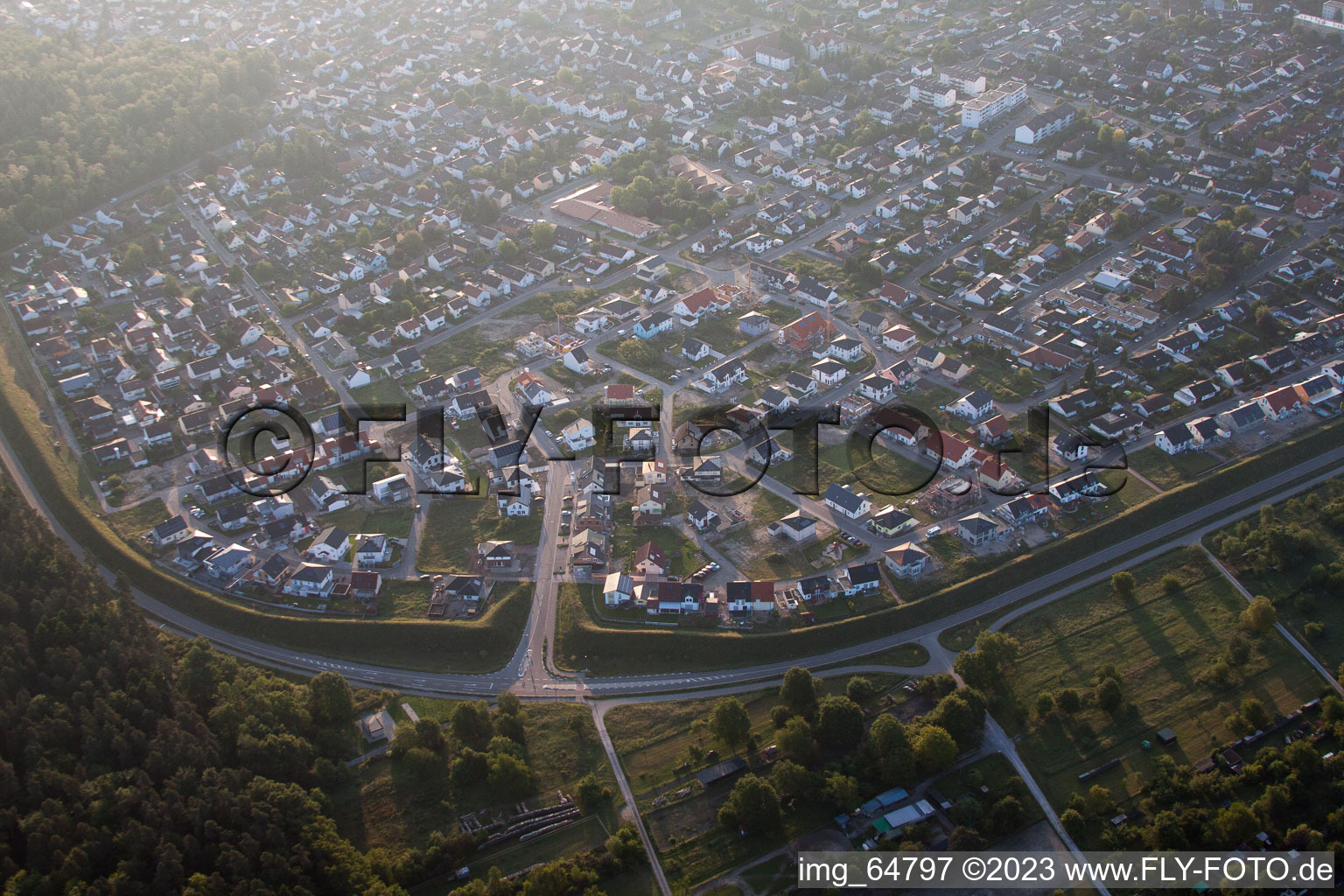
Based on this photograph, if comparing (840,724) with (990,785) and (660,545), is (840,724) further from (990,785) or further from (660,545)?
(660,545)

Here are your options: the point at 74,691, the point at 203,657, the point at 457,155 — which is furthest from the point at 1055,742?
the point at 457,155

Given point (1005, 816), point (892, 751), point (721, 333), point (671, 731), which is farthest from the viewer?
point (721, 333)

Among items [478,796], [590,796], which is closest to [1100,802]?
[590,796]

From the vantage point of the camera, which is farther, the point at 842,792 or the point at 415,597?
the point at 415,597

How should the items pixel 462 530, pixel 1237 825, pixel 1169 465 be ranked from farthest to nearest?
pixel 1169 465, pixel 462 530, pixel 1237 825

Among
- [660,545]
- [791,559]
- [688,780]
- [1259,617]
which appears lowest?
[688,780]

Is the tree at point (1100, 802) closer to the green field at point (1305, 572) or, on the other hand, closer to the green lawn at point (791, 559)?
the green field at point (1305, 572)

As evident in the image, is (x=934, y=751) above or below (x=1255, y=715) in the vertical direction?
below
